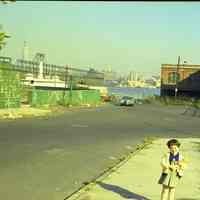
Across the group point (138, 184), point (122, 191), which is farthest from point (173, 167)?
point (138, 184)

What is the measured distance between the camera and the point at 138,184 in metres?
9.72

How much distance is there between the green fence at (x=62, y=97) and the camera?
45219 millimetres

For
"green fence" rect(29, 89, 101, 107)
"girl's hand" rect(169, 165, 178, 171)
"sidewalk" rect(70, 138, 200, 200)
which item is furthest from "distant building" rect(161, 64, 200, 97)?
"girl's hand" rect(169, 165, 178, 171)

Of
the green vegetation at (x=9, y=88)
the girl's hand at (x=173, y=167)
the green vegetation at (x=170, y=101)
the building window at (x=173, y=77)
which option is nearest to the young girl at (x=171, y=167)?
the girl's hand at (x=173, y=167)

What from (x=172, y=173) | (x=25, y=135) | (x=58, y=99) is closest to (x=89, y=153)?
(x=25, y=135)

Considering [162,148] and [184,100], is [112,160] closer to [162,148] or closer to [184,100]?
[162,148]

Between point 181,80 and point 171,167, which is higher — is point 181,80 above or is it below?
above

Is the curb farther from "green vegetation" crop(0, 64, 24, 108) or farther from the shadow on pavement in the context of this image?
"green vegetation" crop(0, 64, 24, 108)

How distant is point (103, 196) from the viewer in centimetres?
842

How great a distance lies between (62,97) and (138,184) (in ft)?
140

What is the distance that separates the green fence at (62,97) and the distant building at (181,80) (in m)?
27.0

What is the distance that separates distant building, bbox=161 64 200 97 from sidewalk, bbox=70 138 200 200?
2878 inches

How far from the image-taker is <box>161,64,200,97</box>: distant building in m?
85.4

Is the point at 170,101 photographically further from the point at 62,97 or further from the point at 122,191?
the point at 122,191
